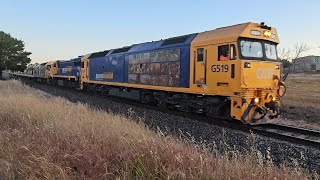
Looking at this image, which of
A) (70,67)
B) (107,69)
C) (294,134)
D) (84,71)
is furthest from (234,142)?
(70,67)

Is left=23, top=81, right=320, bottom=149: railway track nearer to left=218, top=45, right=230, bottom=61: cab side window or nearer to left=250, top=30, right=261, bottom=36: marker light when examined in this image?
left=218, top=45, right=230, bottom=61: cab side window

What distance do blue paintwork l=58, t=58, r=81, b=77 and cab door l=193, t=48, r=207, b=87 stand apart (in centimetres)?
1952

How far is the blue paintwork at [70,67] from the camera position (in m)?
32.0

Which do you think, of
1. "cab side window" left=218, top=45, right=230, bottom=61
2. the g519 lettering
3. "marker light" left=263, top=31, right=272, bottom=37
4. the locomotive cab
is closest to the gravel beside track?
the locomotive cab

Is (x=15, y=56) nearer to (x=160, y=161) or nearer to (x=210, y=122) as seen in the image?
(x=210, y=122)

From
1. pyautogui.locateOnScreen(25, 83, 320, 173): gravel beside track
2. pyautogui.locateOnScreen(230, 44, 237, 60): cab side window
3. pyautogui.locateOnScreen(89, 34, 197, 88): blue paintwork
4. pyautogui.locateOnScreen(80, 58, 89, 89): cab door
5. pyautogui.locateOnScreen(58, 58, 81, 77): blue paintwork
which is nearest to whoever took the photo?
pyautogui.locateOnScreen(25, 83, 320, 173): gravel beside track

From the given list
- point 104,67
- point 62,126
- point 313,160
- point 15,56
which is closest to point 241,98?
point 313,160

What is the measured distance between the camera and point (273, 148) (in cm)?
871

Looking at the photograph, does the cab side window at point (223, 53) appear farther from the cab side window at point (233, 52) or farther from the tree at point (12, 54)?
the tree at point (12, 54)

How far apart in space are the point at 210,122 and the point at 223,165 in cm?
798

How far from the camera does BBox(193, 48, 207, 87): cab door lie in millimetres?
13211

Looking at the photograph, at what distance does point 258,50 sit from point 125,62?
9678 millimetres

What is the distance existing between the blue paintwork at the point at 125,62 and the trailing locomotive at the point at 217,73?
0.14 feet

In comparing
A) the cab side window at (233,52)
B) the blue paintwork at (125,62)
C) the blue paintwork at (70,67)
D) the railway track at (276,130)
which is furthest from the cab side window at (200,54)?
the blue paintwork at (70,67)
